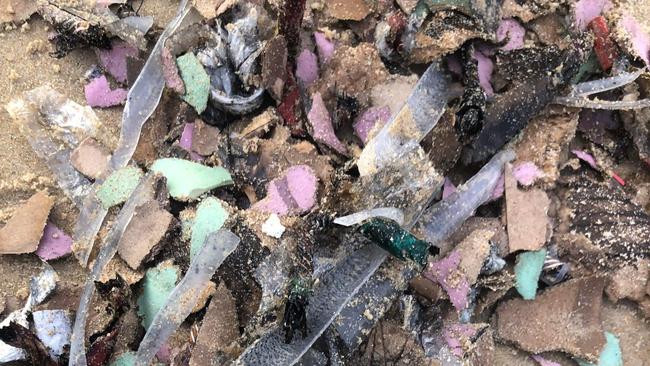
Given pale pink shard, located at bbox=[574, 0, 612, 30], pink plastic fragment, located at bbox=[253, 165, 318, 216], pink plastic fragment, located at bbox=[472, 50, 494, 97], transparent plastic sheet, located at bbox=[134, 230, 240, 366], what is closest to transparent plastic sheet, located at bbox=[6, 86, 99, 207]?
transparent plastic sheet, located at bbox=[134, 230, 240, 366]

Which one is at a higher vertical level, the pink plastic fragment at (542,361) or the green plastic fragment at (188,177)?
the green plastic fragment at (188,177)

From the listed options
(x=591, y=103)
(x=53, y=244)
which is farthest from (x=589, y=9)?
(x=53, y=244)

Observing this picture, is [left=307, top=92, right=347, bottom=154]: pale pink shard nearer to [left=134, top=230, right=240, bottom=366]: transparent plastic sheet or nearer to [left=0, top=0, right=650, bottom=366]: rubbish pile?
[left=0, top=0, right=650, bottom=366]: rubbish pile

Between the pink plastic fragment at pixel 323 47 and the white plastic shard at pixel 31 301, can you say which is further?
the pink plastic fragment at pixel 323 47

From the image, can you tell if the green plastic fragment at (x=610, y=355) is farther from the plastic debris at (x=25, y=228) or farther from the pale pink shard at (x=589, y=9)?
the plastic debris at (x=25, y=228)

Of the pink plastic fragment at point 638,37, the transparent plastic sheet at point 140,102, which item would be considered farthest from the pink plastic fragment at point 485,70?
the transparent plastic sheet at point 140,102

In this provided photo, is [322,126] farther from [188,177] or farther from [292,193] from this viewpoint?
[188,177]
